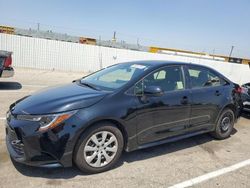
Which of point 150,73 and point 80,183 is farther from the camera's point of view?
point 150,73

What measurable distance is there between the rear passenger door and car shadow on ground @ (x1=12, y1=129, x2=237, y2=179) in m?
0.38

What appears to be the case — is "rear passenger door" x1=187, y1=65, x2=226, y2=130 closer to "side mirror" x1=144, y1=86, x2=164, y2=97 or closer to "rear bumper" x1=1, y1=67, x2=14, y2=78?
"side mirror" x1=144, y1=86, x2=164, y2=97

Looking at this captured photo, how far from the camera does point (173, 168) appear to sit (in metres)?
3.92

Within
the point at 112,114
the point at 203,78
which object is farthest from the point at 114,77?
the point at 203,78

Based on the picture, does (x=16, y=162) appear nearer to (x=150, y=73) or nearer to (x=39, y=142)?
(x=39, y=142)

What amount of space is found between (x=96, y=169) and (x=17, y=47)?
1403 cm

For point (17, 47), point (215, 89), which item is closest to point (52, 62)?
point (17, 47)

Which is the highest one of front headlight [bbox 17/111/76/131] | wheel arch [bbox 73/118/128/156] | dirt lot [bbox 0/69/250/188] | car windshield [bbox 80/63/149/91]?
car windshield [bbox 80/63/149/91]

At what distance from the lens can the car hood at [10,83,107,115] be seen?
11.2ft

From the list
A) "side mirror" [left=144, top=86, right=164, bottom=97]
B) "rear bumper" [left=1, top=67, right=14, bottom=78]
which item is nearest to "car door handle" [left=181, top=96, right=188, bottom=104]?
"side mirror" [left=144, top=86, right=164, bottom=97]

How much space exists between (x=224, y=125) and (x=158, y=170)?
2228mm

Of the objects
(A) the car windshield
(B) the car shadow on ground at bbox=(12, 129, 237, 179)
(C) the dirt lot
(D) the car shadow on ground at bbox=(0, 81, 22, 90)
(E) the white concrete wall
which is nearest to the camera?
(C) the dirt lot

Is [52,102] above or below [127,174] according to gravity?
above

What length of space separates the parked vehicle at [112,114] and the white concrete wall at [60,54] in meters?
12.5
